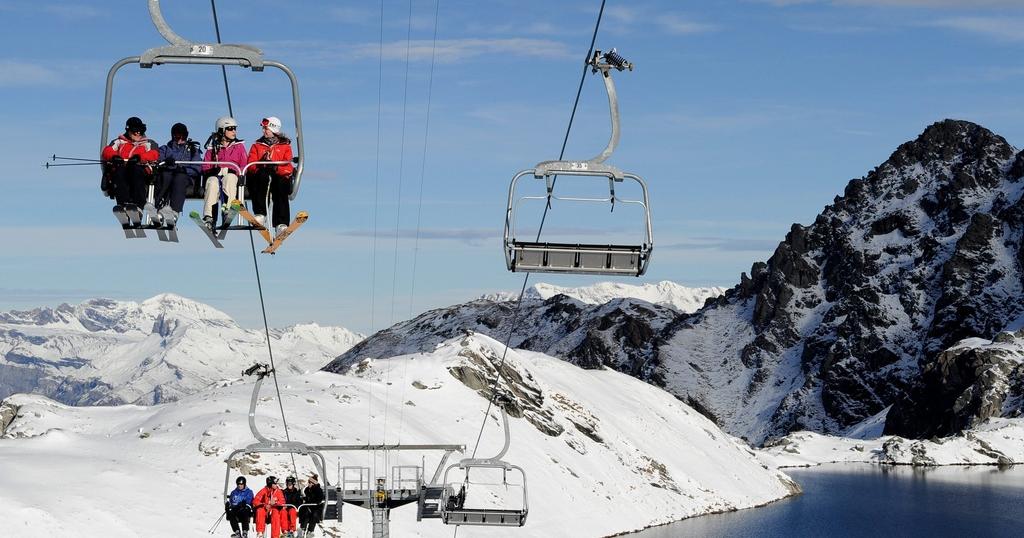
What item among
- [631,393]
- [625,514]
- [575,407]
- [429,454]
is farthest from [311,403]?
[631,393]

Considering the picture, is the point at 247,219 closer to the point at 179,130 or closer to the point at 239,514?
the point at 179,130

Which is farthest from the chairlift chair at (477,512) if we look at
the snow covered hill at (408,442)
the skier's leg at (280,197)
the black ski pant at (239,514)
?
the snow covered hill at (408,442)

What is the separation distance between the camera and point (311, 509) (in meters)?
39.8

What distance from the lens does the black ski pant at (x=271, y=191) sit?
92.7 feet

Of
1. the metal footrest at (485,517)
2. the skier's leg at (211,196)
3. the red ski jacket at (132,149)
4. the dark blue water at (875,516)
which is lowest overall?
the dark blue water at (875,516)

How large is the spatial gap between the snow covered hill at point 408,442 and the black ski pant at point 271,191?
4230cm

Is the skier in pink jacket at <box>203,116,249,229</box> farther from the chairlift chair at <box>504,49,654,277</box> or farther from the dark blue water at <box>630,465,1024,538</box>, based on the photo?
the dark blue water at <box>630,465,1024,538</box>

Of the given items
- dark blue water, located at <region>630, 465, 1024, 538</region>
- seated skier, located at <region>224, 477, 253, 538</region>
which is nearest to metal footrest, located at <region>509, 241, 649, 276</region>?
→ seated skier, located at <region>224, 477, 253, 538</region>

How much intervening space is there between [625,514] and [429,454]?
24437 mm

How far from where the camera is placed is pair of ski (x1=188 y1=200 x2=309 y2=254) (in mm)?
27078

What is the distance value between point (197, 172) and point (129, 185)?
5.08ft

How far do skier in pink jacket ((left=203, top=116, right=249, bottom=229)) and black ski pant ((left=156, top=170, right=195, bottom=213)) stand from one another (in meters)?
0.54

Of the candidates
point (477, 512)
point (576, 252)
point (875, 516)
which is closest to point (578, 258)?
point (576, 252)

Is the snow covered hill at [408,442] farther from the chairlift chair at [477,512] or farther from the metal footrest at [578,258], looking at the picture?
the metal footrest at [578,258]
